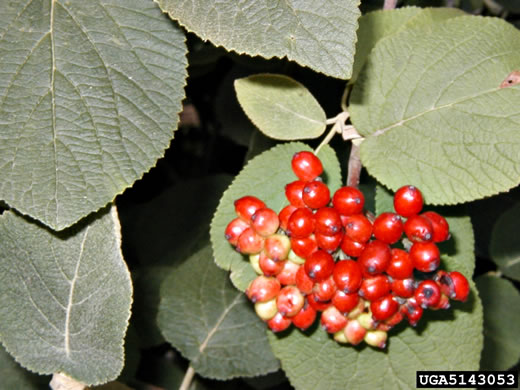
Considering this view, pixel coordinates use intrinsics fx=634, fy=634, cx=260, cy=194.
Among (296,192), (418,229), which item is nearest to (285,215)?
(296,192)

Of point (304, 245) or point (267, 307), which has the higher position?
point (304, 245)

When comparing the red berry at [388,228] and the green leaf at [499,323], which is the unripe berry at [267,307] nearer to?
the red berry at [388,228]

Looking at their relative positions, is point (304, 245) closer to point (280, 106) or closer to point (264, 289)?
point (264, 289)

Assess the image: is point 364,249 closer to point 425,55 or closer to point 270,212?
point 270,212

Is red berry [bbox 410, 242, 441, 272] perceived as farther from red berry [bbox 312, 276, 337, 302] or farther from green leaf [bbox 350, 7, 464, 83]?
green leaf [bbox 350, 7, 464, 83]

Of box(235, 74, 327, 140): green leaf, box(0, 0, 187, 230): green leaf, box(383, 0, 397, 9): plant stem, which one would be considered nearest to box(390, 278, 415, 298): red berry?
box(235, 74, 327, 140): green leaf

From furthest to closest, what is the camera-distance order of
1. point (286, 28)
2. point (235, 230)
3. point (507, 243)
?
point (507, 243), point (235, 230), point (286, 28)
